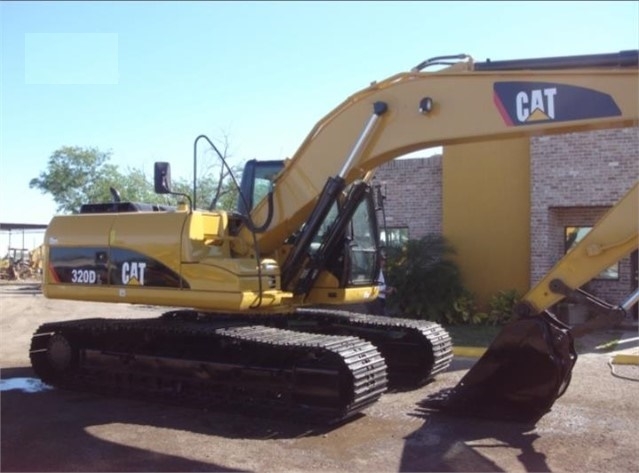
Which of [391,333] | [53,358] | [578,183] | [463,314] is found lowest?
[463,314]

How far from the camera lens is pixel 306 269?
8.06 m

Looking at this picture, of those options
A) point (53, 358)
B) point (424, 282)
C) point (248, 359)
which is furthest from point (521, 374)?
point (424, 282)

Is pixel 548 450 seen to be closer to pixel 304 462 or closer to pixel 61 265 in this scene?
pixel 304 462

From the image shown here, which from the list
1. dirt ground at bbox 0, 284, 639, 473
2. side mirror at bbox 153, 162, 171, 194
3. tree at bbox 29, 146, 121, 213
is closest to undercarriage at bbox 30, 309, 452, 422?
dirt ground at bbox 0, 284, 639, 473

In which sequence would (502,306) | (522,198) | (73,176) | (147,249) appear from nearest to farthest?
(147,249)
(502,306)
(522,198)
(73,176)

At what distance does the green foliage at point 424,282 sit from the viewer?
49.4 feet

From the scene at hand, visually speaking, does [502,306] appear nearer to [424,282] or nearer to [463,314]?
[463,314]

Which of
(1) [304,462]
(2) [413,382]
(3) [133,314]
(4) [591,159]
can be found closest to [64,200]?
(3) [133,314]

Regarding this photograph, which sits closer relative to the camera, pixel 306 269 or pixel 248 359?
pixel 248 359

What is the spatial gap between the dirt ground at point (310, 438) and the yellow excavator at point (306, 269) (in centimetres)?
33

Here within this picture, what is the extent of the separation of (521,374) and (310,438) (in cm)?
199

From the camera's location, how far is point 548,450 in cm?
631

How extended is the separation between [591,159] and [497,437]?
9707 mm

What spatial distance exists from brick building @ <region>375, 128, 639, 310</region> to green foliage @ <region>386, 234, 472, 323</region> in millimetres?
771
